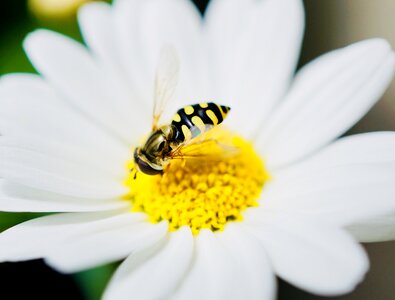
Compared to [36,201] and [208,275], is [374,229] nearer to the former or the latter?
[208,275]

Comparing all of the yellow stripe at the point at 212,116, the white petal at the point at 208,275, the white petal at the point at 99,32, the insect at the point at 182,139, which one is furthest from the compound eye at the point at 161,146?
the white petal at the point at 99,32

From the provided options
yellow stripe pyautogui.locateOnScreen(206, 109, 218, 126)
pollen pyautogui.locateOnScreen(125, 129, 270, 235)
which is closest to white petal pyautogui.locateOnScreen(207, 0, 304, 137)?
pollen pyautogui.locateOnScreen(125, 129, 270, 235)

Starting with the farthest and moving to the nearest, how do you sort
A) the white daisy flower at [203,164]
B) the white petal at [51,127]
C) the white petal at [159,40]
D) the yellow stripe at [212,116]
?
the white petal at [159,40], the white petal at [51,127], the yellow stripe at [212,116], the white daisy flower at [203,164]

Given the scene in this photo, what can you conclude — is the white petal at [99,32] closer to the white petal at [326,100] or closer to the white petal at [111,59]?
the white petal at [111,59]

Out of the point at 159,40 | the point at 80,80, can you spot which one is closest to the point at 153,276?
the point at 80,80

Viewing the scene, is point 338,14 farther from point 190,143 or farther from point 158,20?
point 190,143

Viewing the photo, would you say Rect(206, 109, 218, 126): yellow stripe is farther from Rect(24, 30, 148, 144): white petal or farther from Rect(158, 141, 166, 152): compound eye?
Rect(24, 30, 148, 144): white petal
